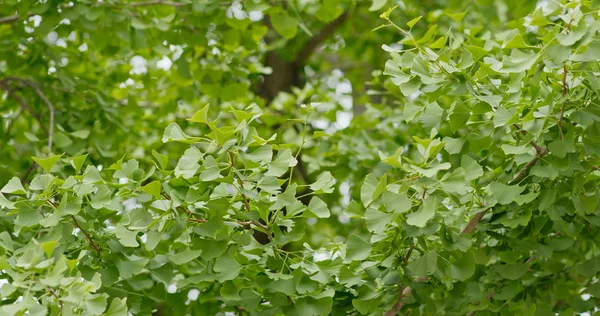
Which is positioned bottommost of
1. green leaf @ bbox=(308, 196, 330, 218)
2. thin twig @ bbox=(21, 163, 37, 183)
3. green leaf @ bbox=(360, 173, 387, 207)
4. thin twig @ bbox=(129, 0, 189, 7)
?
thin twig @ bbox=(21, 163, 37, 183)

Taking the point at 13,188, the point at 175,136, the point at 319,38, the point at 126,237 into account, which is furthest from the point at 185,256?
the point at 319,38

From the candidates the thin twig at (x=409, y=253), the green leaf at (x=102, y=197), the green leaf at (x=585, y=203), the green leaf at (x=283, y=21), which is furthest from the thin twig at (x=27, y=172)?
the green leaf at (x=585, y=203)

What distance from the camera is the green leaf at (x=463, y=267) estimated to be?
1501 millimetres

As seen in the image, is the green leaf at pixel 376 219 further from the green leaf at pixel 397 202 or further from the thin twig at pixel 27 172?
the thin twig at pixel 27 172

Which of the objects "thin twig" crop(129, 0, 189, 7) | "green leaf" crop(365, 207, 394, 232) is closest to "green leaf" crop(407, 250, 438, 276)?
"green leaf" crop(365, 207, 394, 232)

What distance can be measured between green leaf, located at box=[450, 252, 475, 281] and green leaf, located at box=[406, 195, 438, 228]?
0.77ft

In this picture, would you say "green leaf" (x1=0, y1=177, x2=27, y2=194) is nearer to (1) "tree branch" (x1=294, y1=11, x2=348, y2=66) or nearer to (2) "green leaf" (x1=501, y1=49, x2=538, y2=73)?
(2) "green leaf" (x1=501, y1=49, x2=538, y2=73)

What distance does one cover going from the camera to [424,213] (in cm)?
131

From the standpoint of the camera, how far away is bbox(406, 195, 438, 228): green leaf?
4.25 ft

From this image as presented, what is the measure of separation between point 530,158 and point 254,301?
1.93 feet

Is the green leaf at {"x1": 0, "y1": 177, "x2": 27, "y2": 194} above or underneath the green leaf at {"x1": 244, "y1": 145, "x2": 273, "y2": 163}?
underneath

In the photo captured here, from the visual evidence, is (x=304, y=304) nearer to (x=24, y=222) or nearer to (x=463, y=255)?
(x=463, y=255)

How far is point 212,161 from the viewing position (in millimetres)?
1389

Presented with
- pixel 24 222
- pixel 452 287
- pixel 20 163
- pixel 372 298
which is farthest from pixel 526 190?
pixel 20 163
